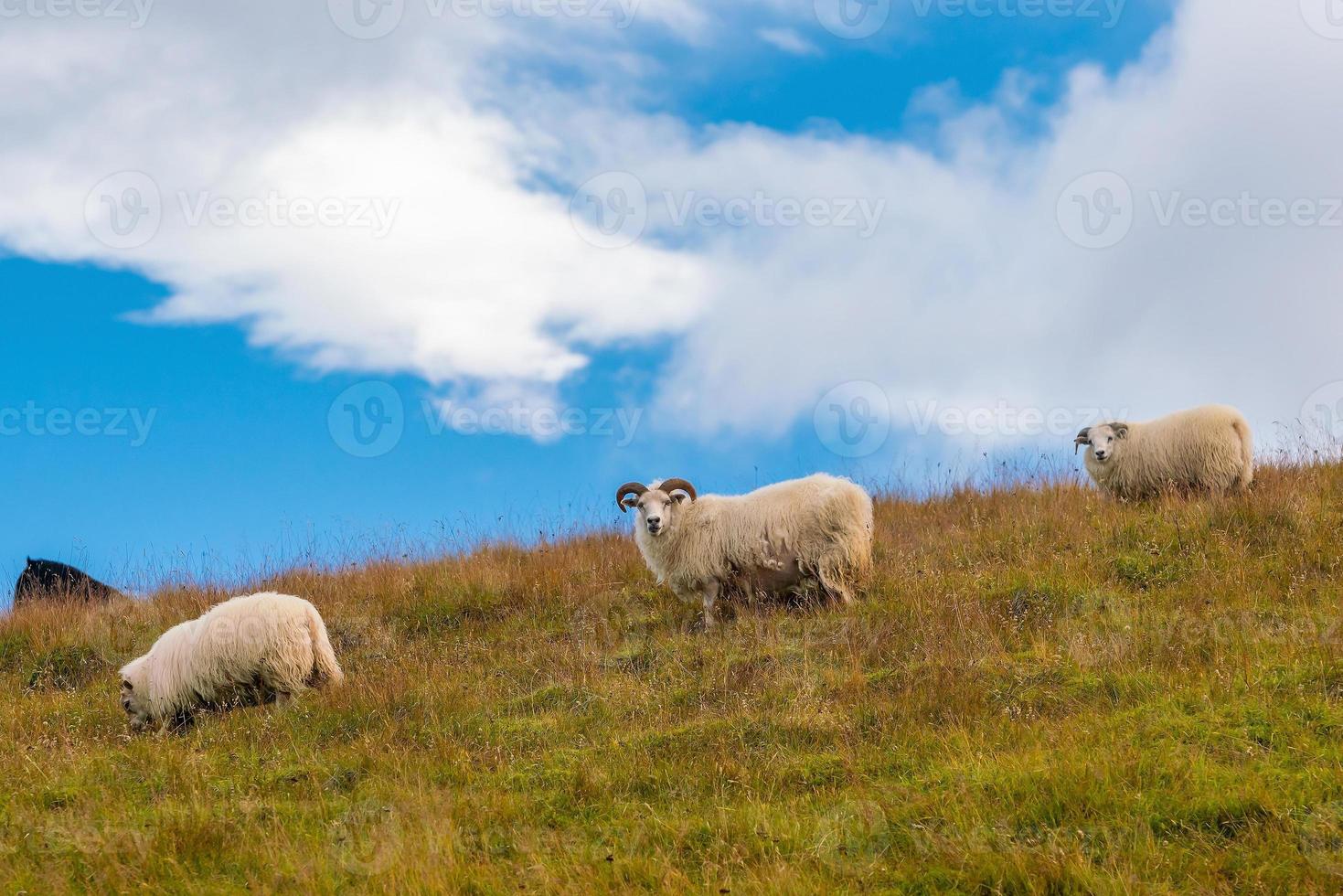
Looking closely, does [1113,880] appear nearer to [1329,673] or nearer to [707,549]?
[1329,673]

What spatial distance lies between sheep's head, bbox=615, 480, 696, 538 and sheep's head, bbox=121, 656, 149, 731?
596 cm

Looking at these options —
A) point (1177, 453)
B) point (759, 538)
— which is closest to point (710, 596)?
point (759, 538)

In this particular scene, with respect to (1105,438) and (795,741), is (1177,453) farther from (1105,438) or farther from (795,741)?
(795,741)

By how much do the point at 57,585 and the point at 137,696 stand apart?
348 inches

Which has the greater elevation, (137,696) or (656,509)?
(656,509)

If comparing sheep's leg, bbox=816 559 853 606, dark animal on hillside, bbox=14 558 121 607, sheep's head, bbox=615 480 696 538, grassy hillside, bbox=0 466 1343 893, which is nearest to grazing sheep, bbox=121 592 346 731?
grassy hillside, bbox=0 466 1343 893

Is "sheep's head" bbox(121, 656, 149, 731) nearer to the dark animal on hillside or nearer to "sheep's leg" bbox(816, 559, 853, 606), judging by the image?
the dark animal on hillside

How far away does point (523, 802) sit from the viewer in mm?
8086

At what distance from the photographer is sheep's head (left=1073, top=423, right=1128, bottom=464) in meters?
17.2

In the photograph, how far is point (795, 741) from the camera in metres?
8.92

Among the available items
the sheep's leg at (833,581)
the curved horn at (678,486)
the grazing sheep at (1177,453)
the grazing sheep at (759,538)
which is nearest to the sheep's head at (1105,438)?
the grazing sheep at (1177,453)

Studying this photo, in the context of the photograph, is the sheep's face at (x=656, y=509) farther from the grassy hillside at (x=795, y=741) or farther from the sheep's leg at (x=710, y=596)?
the grassy hillside at (x=795, y=741)

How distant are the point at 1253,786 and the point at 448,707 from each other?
719 centimetres

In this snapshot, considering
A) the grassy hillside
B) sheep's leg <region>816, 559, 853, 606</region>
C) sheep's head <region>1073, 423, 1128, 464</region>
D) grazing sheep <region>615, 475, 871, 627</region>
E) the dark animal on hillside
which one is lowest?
the grassy hillside
